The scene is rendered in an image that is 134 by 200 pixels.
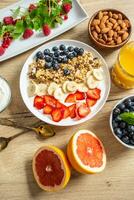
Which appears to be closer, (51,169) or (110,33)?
(51,169)

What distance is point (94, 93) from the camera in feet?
4.00

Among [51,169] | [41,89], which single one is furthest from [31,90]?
[51,169]

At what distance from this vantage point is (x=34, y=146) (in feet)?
3.91

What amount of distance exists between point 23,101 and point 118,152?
1.00ft

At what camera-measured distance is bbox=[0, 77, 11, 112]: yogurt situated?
121 cm

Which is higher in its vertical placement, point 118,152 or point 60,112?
point 60,112

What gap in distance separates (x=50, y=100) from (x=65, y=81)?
0.24 ft

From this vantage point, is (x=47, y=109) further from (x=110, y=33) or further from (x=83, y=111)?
(x=110, y=33)

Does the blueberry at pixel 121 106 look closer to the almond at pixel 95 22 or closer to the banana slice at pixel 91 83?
the banana slice at pixel 91 83

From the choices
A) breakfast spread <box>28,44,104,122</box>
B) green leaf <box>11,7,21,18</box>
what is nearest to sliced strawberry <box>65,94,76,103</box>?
breakfast spread <box>28,44,104,122</box>

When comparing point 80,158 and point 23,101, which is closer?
point 80,158

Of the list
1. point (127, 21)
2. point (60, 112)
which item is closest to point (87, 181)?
point (60, 112)

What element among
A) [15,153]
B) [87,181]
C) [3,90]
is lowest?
[87,181]

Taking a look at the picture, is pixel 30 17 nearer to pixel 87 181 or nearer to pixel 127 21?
pixel 127 21
